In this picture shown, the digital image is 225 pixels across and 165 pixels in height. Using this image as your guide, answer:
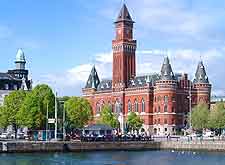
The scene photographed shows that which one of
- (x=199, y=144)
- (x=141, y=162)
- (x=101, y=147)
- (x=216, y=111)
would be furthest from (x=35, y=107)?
(x=216, y=111)

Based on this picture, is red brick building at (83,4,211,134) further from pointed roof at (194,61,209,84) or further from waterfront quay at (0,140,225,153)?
waterfront quay at (0,140,225,153)

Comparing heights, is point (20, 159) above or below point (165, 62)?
below

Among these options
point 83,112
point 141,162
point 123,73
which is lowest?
point 141,162

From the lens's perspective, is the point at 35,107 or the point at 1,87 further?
the point at 1,87

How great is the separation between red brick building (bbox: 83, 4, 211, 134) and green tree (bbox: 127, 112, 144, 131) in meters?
3.20

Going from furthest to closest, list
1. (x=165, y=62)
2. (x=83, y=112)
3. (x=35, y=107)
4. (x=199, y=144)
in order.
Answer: (x=165, y=62) < (x=83, y=112) < (x=35, y=107) < (x=199, y=144)

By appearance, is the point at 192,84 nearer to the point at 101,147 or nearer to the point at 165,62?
the point at 165,62

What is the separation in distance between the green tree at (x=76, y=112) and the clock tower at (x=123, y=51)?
43.3 meters

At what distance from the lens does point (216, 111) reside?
Result: 154m

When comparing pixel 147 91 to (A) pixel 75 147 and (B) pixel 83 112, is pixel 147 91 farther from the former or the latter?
(A) pixel 75 147

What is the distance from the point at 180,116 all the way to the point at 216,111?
83.7 feet

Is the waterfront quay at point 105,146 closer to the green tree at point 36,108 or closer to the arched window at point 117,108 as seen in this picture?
the green tree at point 36,108

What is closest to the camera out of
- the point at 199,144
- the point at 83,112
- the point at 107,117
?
the point at 199,144

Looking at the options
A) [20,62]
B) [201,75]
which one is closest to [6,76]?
[20,62]
